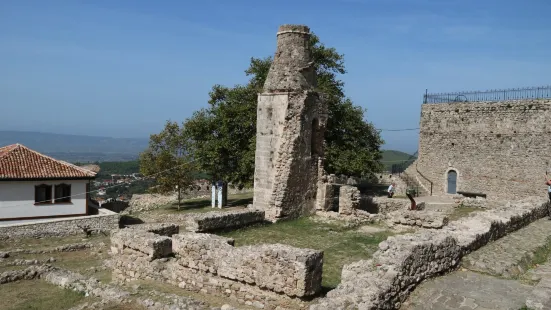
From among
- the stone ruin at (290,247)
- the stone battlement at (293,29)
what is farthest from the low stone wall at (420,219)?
the stone battlement at (293,29)

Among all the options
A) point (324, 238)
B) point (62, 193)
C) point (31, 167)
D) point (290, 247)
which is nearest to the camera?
point (290, 247)

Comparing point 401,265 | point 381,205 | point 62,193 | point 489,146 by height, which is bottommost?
point 62,193

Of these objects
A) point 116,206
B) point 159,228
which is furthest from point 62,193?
point 159,228

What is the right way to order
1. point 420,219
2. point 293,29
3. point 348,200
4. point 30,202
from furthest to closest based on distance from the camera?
1. point 30,202
2. point 348,200
3. point 293,29
4. point 420,219

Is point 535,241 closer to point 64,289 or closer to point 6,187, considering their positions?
point 64,289

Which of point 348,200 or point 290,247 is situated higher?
point 290,247

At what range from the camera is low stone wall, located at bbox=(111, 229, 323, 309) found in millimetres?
8133

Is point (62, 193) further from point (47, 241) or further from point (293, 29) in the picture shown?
point (293, 29)

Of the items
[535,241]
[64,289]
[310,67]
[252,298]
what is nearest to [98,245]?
[64,289]

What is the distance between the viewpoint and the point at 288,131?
1582 cm

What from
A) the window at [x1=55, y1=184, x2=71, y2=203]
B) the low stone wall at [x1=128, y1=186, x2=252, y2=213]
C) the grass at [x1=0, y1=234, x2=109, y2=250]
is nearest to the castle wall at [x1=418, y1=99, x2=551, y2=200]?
the low stone wall at [x1=128, y1=186, x2=252, y2=213]

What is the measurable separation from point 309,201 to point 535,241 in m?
7.50

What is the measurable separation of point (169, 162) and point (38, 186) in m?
8.14

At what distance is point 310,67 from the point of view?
16828 mm
